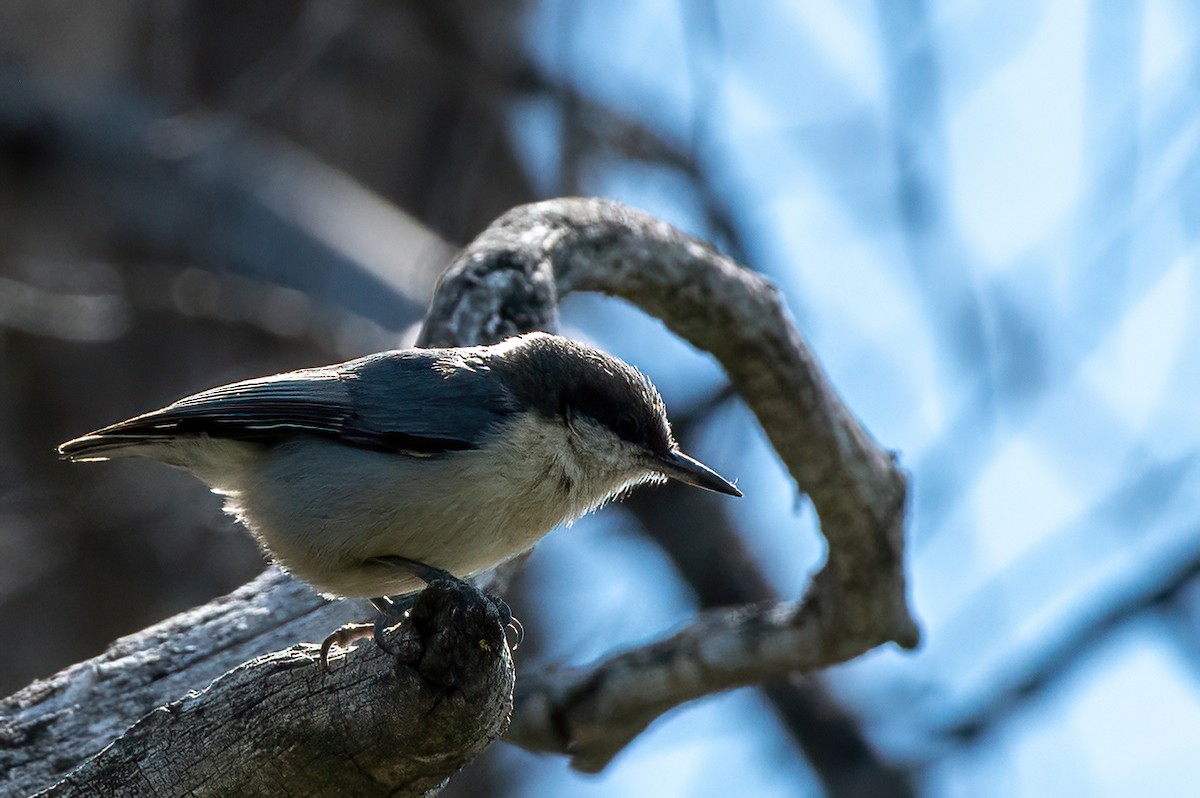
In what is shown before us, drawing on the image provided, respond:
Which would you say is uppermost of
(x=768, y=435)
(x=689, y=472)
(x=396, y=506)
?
(x=768, y=435)

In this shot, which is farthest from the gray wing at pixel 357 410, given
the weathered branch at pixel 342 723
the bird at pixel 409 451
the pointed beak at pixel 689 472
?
the weathered branch at pixel 342 723

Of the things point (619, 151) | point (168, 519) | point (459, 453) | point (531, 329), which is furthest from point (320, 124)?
point (459, 453)

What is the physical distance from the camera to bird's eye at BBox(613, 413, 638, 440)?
140 inches

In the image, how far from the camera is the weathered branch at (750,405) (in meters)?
3.99

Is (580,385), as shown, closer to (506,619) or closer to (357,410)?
(357,410)

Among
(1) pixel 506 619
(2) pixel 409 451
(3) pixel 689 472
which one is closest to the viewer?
(1) pixel 506 619

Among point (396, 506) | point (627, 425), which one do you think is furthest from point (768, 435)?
point (396, 506)

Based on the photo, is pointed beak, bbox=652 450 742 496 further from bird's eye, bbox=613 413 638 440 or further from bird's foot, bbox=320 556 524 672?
bird's foot, bbox=320 556 524 672

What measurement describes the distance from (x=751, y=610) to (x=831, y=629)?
0.29 metres

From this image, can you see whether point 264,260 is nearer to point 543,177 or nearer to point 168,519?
point 168,519

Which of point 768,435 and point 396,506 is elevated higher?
point 768,435

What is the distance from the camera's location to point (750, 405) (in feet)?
14.0

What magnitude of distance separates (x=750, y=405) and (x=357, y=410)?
1.48 meters

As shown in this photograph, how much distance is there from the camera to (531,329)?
401 cm
